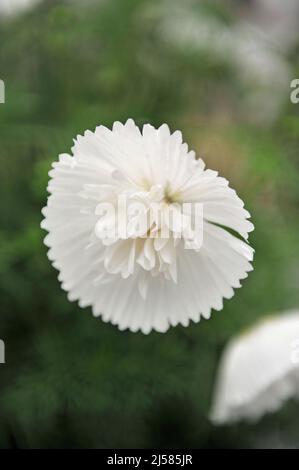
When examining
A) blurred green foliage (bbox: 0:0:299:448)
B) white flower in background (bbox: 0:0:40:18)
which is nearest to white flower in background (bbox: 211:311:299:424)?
blurred green foliage (bbox: 0:0:299:448)

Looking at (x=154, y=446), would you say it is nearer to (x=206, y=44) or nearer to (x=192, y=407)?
(x=192, y=407)

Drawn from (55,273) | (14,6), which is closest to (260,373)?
(55,273)

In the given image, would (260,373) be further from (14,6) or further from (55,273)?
(14,6)

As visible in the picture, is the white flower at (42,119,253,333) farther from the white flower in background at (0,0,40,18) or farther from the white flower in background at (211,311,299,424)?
the white flower in background at (0,0,40,18)

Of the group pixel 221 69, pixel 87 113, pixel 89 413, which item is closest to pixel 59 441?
pixel 89 413

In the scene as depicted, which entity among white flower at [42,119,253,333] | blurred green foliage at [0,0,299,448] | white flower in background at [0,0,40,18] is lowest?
white flower at [42,119,253,333]

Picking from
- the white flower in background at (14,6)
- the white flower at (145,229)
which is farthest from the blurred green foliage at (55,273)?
the white flower at (145,229)
